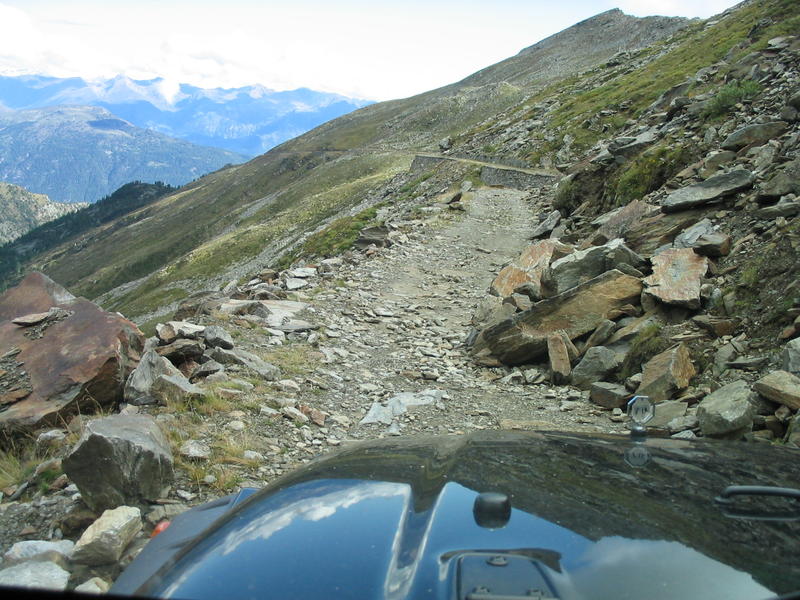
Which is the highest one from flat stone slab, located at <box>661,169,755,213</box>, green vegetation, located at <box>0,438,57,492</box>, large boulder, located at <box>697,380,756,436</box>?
flat stone slab, located at <box>661,169,755,213</box>

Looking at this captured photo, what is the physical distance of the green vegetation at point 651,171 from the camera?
15.6 m

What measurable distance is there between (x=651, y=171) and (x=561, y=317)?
8.35 meters

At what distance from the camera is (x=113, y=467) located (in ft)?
16.3

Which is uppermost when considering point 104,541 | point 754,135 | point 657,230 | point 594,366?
point 754,135

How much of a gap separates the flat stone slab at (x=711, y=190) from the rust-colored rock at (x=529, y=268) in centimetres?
287

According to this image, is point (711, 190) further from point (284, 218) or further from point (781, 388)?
point (284, 218)

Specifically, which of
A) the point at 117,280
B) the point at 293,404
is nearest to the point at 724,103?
the point at 293,404

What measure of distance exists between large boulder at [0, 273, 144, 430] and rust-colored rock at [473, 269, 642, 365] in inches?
247

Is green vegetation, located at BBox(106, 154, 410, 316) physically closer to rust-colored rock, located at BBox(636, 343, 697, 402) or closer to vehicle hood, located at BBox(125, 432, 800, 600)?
rust-colored rock, located at BBox(636, 343, 697, 402)

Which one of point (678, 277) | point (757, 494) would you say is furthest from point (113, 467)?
point (678, 277)

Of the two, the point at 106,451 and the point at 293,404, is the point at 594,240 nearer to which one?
the point at 293,404

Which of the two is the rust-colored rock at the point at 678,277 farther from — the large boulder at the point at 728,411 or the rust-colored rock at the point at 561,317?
the large boulder at the point at 728,411

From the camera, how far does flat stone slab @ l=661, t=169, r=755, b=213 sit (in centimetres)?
1131

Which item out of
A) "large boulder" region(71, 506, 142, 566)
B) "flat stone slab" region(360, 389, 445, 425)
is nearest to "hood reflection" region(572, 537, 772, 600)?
"large boulder" region(71, 506, 142, 566)
